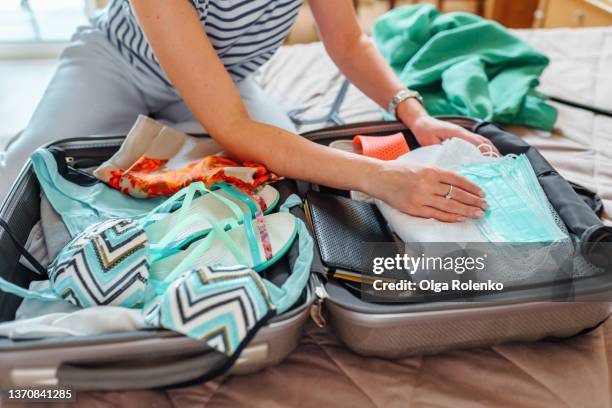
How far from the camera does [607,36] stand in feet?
4.86

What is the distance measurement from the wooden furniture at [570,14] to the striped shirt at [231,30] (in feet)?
4.30

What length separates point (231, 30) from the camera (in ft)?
3.15

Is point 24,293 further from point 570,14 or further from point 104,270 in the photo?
point 570,14

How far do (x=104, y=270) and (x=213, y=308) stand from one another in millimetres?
157

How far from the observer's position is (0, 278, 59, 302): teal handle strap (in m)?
0.64

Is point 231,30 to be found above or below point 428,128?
above

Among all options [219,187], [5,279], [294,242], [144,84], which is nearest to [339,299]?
[294,242]

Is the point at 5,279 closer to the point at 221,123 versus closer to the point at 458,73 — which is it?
the point at 221,123

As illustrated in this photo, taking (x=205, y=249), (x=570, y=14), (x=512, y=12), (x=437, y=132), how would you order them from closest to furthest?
(x=205, y=249) → (x=437, y=132) → (x=570, y=14) → (x=512, y=12)

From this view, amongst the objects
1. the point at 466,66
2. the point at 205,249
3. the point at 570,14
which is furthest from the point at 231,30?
the point at 570,14

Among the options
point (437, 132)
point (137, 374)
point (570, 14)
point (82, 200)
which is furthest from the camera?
point (570, 14)

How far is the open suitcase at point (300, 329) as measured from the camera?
58 cm

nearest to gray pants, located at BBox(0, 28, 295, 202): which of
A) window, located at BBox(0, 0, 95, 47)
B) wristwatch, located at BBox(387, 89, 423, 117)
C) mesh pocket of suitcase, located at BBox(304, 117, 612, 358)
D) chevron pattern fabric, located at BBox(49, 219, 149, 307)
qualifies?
wristwatch, located at BBox(387, 89, 423, 117)

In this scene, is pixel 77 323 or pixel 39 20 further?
pixel 39 20
